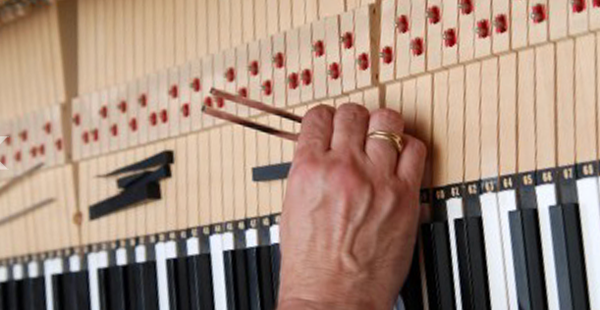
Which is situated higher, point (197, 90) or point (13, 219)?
point (197, 90)

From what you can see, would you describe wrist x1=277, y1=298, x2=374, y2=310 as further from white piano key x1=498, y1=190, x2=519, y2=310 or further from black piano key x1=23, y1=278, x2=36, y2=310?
black piano key x1=23, y1=278, x2=36, y2=310

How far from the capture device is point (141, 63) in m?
2.92

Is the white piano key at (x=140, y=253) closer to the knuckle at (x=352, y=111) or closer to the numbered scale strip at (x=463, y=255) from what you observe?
the numbered scale strip at (x=463, y=255)

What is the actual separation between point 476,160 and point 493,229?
132 mm

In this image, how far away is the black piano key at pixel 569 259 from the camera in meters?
1.96

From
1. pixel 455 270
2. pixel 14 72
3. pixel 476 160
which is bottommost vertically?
pixel 455 270

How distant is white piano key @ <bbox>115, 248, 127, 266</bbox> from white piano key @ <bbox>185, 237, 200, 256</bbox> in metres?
0.25

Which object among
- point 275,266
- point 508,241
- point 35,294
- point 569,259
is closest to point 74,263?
point 35,294

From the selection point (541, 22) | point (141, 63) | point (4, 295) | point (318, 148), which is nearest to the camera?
point (541, 22)

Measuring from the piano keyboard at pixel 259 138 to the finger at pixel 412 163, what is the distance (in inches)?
2.3

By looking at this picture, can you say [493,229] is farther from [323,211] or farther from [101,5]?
[101,5]

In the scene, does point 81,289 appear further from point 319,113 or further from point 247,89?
point 319,113

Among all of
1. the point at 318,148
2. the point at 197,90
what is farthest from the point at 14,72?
the point at 318,148

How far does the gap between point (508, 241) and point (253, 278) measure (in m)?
0.65
